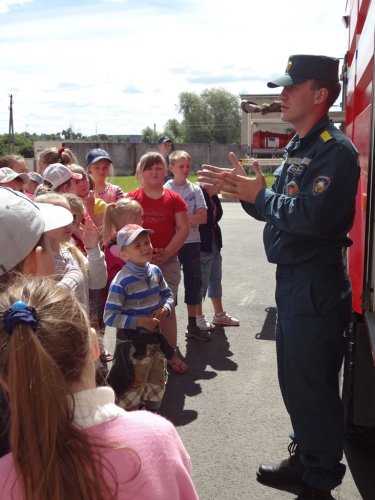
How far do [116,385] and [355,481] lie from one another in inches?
60.5

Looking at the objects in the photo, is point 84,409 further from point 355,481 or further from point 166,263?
point 166,263

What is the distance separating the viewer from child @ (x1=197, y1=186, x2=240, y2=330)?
6.36 meters

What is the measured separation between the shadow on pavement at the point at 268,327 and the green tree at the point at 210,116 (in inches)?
3014

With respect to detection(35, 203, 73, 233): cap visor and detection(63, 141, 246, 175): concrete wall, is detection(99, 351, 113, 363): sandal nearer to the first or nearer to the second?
detection(35, 203, 73, 233): cap visor

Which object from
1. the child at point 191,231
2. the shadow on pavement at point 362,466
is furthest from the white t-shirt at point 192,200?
the shadow on pavement at point 362,466

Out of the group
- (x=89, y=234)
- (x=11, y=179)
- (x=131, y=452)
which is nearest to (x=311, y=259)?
(x=89, y=234)

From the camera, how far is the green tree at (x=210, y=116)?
83.9 metres

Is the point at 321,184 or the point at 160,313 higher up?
the point at 321,184

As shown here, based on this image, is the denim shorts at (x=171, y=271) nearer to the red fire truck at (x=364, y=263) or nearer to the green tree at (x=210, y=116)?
the red fire truck at (x=364, y=263)

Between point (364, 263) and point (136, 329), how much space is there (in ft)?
5.47

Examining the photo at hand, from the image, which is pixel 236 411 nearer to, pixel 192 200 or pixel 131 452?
pixel 192 200

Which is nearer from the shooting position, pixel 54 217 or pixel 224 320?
pixel 54 217

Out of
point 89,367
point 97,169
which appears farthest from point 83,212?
point 89,367

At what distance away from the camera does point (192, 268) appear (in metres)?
6.00
